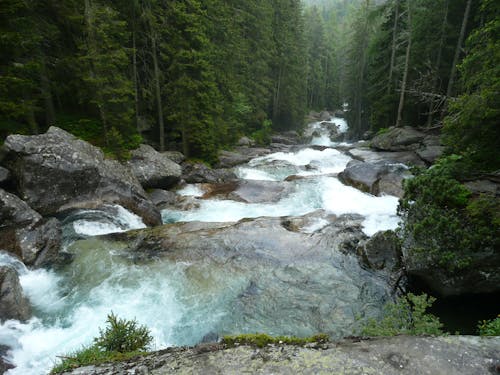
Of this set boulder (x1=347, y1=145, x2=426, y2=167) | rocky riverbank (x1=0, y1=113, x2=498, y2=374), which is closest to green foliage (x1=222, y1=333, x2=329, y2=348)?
rocky riverbank (x1=0, y1=113, x2=498, y2=374)

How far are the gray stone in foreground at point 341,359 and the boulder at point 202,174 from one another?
1496 cm

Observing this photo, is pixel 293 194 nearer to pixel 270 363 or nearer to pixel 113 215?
pixel 113 215

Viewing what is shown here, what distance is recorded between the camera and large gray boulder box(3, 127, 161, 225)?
1035cm

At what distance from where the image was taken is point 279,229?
10672mm

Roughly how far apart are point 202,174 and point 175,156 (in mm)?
2208

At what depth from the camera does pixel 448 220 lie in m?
6.51

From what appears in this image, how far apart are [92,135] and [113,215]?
7.00m

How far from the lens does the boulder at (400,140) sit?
798 inches

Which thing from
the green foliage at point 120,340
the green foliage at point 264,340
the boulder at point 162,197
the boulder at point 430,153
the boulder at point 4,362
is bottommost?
the boulder at point 4,362

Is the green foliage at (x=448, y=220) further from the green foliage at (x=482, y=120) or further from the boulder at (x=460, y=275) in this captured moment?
the green foliage at (x=482, y=120)

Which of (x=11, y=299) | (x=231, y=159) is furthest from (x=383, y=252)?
(x=231, y=159)

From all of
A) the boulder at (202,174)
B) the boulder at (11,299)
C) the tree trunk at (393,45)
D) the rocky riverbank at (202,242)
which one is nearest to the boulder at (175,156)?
the boulder at (202,174)

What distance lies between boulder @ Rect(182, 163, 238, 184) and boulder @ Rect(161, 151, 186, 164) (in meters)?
0.50

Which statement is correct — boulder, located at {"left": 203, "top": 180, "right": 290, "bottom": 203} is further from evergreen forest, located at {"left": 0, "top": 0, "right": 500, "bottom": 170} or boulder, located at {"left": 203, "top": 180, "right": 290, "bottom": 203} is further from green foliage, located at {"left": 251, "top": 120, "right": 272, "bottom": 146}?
green foliage, located at {"left": 251, "top": 120, "right": 272, "bottom": 146}
